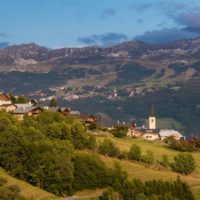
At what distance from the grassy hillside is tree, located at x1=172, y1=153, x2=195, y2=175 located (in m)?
28.0

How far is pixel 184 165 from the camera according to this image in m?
117

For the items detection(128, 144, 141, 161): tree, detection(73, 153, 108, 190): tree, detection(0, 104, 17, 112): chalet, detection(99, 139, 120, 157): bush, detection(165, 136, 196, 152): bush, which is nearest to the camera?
detection(73, 153, 108, 190): tree

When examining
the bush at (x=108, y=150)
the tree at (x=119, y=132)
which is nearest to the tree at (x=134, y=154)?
the bush at (x=108, y=150)

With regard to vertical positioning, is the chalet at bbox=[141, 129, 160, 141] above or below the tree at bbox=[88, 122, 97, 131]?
below

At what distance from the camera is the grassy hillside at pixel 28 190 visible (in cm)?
9246

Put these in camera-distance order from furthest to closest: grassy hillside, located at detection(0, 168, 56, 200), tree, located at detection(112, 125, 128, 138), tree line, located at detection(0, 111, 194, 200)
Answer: tree, located at detection(112, 125, 128, 138), tree line, located at detection(0, 111, 194, 200), grassy hillside, located at detection(0, 168, 56, 200)

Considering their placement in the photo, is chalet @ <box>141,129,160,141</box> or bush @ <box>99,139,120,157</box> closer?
bush @ <box>99,139,120,157</box>

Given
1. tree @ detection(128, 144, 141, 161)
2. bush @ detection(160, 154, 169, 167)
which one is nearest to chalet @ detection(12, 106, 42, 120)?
tree @ detection(128, 144, 141, 161)

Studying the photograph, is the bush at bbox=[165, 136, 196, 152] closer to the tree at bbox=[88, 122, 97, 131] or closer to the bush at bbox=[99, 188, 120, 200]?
the tree at bbox=[88, 122, 97, 131]

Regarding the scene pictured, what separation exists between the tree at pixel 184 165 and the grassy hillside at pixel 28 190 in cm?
2802

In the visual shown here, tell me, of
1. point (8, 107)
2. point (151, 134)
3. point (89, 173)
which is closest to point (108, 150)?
point (89, 173)

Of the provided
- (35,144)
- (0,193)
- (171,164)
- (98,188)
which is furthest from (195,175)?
(0,193)

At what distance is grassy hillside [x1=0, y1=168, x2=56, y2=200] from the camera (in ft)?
303

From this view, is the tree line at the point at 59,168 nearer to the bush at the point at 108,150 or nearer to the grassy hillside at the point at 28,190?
the grassy hillside at the point at 28,190
